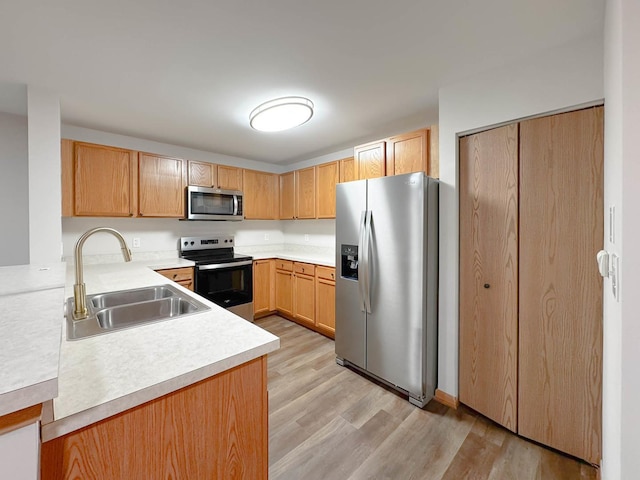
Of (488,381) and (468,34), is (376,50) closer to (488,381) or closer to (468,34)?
(468,34)

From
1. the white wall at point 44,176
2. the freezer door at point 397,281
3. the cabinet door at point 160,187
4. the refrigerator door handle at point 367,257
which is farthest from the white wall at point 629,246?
the cabinet door at point 160,187

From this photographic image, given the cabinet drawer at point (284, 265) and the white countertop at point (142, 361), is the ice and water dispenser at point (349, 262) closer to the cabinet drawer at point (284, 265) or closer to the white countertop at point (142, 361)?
the cabinet drawer at point (284, 265)

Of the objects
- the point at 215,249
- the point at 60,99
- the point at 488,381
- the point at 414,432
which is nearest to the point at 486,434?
the point at 488,381

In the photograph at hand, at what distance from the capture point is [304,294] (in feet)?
11.6

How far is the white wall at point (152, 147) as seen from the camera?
2.88 meters

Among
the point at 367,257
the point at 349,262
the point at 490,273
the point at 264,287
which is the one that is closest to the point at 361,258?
the point at 367,257

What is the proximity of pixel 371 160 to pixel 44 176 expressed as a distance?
2.68m

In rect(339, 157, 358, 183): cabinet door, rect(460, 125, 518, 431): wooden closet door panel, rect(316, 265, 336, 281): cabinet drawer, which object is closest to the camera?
rect(460, 125, 518, 431): wooden closet door panel

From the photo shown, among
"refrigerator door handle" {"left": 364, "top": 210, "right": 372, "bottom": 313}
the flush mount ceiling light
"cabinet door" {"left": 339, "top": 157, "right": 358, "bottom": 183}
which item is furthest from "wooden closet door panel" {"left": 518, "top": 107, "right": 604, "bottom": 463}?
"cabinet door" {"left": 339, "top": 157, "right": 358, "bottom": 183}

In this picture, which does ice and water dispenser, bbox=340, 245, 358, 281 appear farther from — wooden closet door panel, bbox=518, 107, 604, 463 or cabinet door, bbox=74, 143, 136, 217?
cabinet door, bbox=74, 143, 136, 217

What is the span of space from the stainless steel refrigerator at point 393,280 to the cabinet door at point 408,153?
362 mm

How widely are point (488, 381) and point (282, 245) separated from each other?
3534 millimetres

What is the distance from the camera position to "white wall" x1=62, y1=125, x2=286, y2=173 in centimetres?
288

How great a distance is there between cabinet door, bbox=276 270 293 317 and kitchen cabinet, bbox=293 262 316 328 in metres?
0.09
